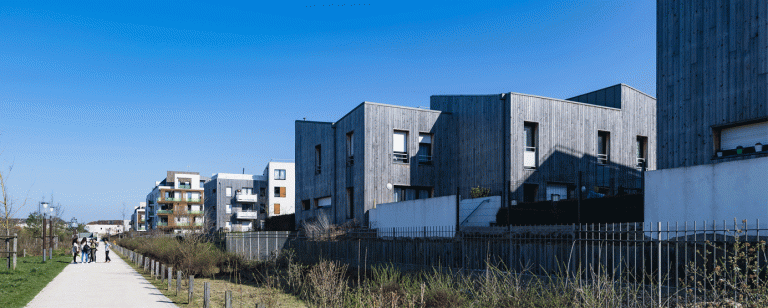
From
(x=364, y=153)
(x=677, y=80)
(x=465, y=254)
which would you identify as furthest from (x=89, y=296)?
(x=677, y=80)

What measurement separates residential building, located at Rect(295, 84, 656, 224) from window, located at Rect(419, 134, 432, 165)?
2.0 inches

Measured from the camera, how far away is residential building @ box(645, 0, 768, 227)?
12.3 meters

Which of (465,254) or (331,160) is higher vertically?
(331,160)

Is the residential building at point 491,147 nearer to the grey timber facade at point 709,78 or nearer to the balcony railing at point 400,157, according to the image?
the balcony railing at point 400,157

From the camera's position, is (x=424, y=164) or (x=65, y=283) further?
(x=424, y=164)

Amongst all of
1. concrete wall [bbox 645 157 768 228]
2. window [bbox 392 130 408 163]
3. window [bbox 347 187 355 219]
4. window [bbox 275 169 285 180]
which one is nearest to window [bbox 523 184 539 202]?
window [bbox 392 130 408 163]

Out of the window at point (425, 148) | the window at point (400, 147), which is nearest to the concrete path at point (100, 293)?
the window at point (400, 147)

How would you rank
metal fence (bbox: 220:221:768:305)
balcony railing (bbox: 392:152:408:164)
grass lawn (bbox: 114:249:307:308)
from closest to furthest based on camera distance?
metal fence (bbox: 220:221:768:305), grass lawn (bbox: 114:249:307:308), balcony railing (bbox: 392:152:408:164)

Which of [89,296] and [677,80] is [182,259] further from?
[677,80]

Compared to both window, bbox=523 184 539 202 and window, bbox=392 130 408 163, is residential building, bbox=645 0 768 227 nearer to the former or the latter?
window, bbox=523 184 539 202

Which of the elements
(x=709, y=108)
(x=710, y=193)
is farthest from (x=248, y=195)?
(x=710, y=193)

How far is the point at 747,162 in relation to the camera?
38.4ft

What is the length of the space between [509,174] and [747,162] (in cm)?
1295

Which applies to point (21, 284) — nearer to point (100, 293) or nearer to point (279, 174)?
point (100, 293)
